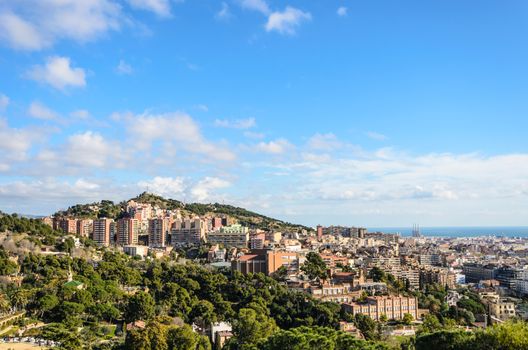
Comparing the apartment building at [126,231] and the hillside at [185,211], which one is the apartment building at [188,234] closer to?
the apartment building at [126,231]

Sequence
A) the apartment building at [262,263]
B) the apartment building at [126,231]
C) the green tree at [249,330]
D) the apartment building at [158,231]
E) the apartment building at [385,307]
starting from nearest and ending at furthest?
the green tree at [249,330] → the apartment building at [385,307] → the apartment building at [262,263] → the apartment building at [126,231] → the apartment building at [158,231]

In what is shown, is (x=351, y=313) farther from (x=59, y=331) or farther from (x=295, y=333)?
(x=59, y=331)

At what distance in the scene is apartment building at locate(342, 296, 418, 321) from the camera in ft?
144

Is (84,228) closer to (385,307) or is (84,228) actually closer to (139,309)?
(139,309)

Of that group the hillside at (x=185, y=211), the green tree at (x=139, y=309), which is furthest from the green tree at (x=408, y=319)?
the hillside at (x=185, y=211)

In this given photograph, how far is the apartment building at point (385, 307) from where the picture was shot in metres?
43.8

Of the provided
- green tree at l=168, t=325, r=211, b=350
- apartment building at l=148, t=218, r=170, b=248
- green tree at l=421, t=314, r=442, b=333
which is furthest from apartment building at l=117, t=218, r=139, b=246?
green tree at l=168, t=325, r=211, b=350

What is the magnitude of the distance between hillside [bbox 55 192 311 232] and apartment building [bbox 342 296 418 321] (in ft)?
186

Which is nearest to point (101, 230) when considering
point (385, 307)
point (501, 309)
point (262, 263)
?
point (262, 263)

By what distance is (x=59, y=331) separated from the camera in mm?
28062

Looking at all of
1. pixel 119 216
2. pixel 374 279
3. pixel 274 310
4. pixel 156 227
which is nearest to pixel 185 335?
pixel 274 310

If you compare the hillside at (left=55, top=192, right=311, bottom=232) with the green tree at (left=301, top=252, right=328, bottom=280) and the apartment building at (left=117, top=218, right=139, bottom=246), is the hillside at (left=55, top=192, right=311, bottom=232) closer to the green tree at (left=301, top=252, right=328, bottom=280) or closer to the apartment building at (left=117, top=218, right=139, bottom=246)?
the apartment building at (left=117, top=218, right=139, bottom=246)

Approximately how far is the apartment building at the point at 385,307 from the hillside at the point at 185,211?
186 feet

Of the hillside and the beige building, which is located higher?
the hillside
